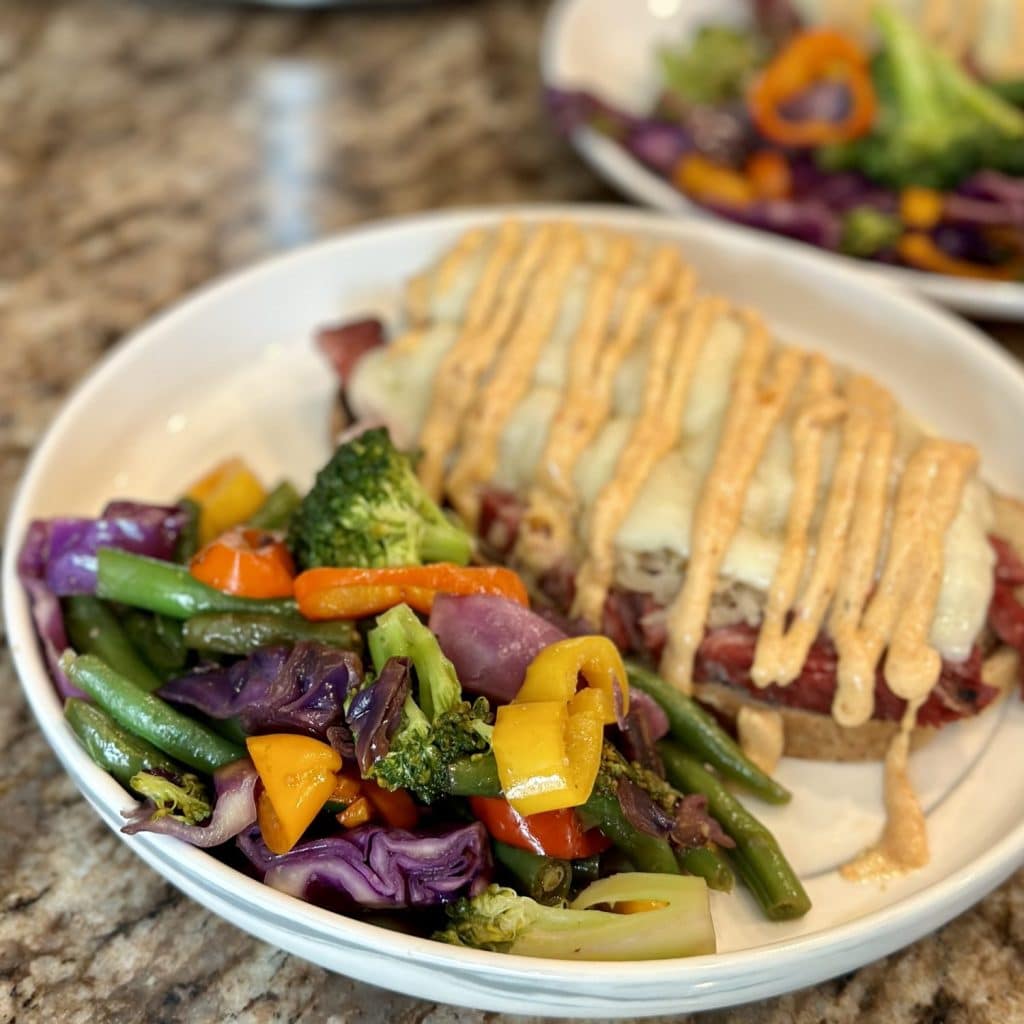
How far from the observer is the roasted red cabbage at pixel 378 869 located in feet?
8.32

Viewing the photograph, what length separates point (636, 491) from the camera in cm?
324

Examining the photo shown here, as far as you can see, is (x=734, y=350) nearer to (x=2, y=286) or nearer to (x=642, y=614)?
(x=642, y=614)

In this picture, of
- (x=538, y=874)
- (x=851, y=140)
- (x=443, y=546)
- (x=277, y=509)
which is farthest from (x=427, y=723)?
(x=851, y=140)

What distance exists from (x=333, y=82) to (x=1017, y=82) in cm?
354

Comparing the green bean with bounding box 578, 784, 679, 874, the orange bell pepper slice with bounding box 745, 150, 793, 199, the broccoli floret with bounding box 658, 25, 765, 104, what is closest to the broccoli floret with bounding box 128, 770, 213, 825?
the green bean with bounding box 578, 784, 679, 874

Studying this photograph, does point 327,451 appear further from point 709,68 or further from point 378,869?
point 709,68

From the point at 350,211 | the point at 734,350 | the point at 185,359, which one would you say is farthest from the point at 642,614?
the point at 350,211

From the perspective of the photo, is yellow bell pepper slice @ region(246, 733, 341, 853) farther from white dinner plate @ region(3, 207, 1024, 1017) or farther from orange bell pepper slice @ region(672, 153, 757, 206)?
orange bell pepper slice @ region(672, 153, 757, 206)

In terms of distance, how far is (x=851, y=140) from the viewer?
541 cm

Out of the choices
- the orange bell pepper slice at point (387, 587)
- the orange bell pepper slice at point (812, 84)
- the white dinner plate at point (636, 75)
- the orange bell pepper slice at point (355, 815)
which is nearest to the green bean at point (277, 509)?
the orange bell pepper slice at point (387, 587)

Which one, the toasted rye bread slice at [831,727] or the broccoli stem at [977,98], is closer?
the toasted rye bread slice at [831,727]

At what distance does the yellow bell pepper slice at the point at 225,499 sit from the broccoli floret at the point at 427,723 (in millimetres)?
975

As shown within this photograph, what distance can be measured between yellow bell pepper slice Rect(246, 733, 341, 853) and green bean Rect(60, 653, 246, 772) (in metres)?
0.15

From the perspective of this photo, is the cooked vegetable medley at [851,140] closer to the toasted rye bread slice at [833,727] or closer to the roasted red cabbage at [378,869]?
the toasted rye bread slice at [833,727]
